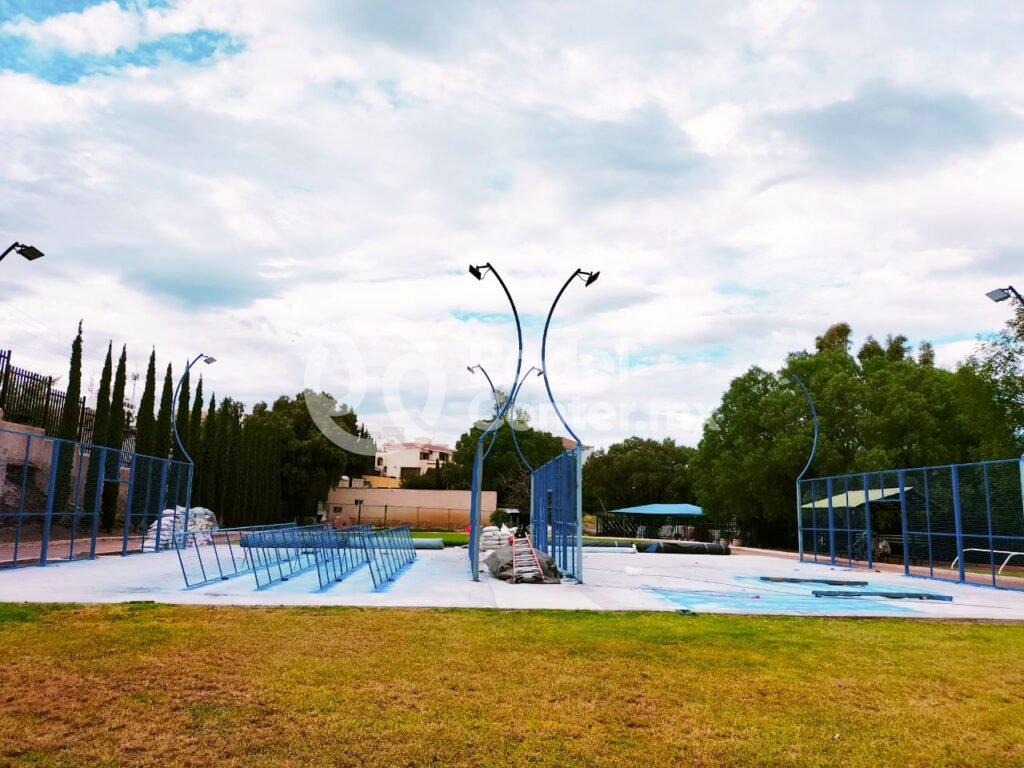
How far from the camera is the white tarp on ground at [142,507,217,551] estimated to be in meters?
23.0

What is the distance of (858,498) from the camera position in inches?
936

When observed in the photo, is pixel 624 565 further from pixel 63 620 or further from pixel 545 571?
pixel 63 620

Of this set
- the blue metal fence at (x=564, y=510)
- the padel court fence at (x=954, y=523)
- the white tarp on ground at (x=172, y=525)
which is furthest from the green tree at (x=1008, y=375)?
the white tarp on ground at (x=172, y=525)

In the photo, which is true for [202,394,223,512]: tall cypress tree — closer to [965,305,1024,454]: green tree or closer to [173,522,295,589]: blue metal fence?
[173,522,295,589]: blue metal fence

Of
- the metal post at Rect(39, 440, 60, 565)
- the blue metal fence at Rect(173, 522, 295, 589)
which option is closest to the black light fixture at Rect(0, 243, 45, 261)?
the metal post at Rect(39, 440, 60, 565)

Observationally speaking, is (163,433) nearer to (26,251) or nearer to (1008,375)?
(26,251)

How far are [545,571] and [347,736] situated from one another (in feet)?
34.3

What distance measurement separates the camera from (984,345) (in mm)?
23875

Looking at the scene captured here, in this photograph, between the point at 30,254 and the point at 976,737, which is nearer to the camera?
the point at 976,737

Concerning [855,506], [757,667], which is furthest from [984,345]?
[757,667]

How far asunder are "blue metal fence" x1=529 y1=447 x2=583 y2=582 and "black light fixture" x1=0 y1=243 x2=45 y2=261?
1094cm

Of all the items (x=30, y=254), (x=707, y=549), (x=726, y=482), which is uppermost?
(x=30, y=254)

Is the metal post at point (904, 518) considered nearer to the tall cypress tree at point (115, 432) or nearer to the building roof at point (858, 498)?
the building roof at point (858, 498)

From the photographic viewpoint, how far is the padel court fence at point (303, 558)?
45.3ft
